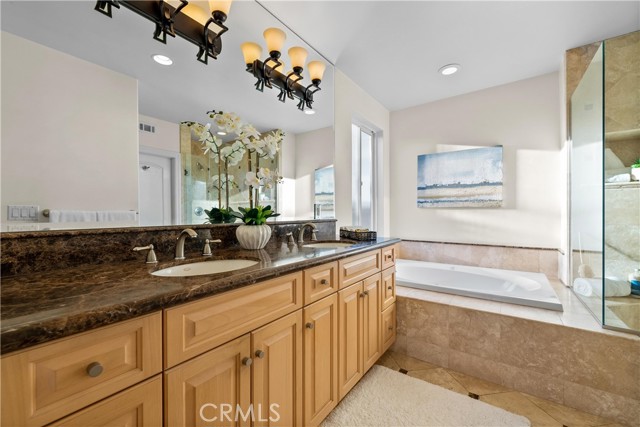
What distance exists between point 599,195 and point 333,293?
198 centimetres

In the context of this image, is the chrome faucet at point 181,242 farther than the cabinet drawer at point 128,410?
Yes

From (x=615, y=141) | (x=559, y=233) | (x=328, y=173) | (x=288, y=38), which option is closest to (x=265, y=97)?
(x=288, y=38)

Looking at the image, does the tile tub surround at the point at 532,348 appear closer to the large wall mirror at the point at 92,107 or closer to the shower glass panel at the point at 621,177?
the shower glass panel at the point at 621,177

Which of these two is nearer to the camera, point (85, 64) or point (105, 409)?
point (105, 409)

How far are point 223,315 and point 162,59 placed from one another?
1263 mm

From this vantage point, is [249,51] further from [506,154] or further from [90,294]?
[506,154]

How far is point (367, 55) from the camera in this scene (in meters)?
2.28

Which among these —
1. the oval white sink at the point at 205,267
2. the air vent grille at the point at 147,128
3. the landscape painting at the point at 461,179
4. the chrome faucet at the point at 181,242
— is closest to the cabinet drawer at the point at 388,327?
the oval white sink at the point at 205,267

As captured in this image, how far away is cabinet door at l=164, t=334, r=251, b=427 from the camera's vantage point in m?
0.70

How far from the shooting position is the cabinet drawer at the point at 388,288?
190 cm

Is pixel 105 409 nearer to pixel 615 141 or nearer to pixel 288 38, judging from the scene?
pixel 288 38

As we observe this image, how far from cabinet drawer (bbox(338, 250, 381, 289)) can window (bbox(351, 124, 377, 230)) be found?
1.34 m

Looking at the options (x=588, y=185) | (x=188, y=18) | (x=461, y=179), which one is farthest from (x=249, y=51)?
(x=588, y=185)

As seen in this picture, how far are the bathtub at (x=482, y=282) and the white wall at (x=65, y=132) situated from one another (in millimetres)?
2142
